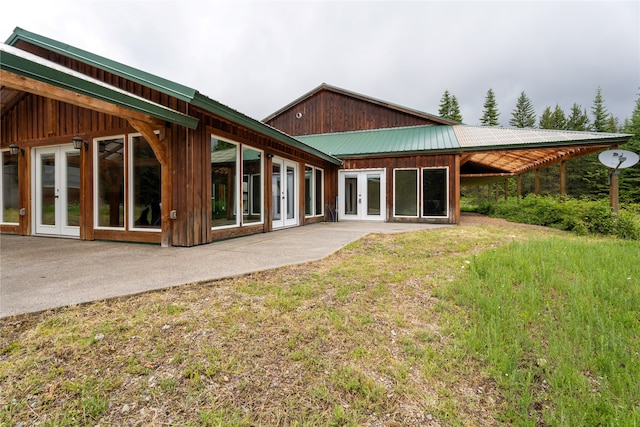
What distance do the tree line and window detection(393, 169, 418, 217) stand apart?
1920 cm

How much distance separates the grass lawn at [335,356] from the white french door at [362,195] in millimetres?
7189

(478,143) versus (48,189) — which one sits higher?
(478,143)

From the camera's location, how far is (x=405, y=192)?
9.65 metres

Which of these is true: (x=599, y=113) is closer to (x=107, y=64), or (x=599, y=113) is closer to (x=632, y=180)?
(x=632, y=180)

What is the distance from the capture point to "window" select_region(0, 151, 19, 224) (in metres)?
6.43

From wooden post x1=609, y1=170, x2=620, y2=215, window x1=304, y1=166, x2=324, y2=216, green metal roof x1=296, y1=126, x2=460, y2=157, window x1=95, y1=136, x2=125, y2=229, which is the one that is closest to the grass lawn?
window x1=95, y1=136, x2=125, y2=229

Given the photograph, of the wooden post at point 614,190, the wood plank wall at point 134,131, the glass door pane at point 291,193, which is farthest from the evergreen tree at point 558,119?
the wood plank wall at point 134,131

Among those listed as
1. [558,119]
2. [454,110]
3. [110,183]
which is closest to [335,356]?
[110,183]

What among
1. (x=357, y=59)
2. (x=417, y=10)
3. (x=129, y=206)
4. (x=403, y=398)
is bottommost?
(x=403, y=398)

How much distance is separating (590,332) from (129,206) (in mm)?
6452

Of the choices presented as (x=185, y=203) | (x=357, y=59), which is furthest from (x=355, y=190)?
(x=357, y=59)

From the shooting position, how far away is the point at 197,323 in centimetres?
202

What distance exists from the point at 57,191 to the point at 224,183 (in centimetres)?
364

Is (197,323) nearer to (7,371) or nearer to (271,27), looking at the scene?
(7,371)
